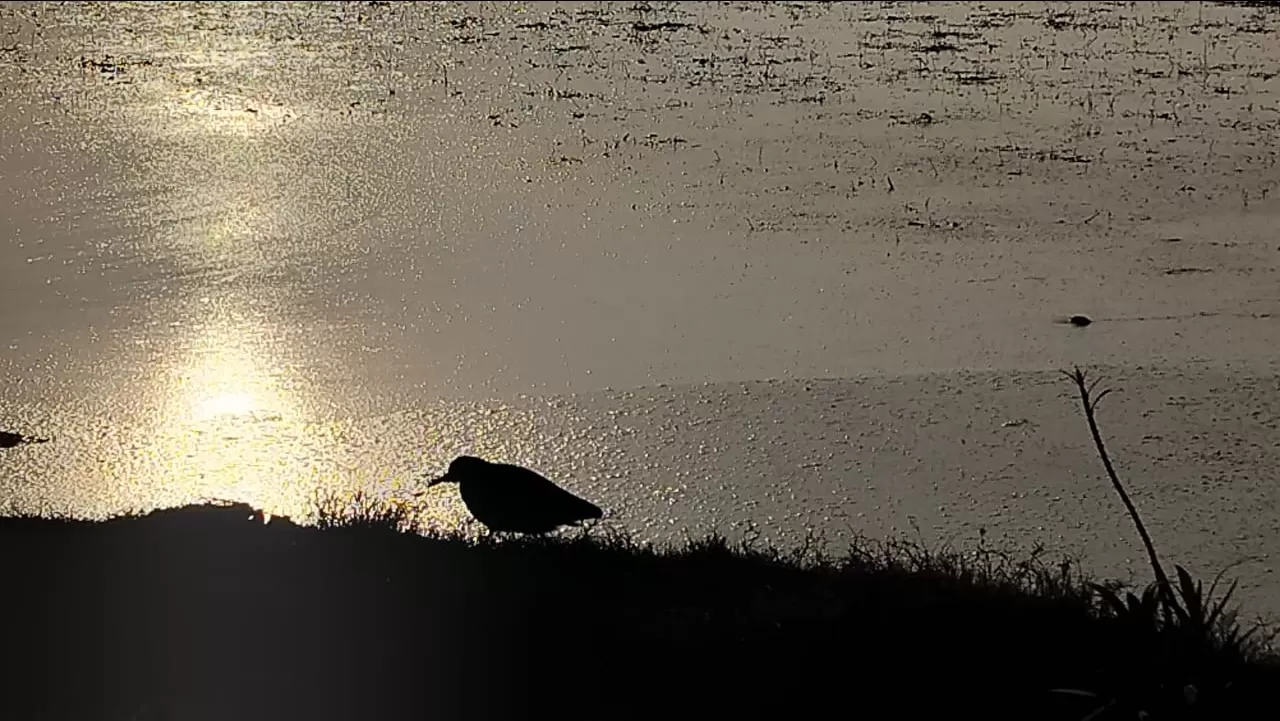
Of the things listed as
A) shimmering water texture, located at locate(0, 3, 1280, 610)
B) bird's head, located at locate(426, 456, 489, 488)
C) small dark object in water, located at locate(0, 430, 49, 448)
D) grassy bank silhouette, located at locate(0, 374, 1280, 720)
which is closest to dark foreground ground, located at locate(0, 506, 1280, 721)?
grassy bank silhouette, located at locate(0, 374, 1280, 720)

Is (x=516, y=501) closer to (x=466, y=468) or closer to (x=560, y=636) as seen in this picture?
(x=466, y=468)

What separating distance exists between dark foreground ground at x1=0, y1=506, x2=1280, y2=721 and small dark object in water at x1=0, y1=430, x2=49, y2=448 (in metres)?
1.58

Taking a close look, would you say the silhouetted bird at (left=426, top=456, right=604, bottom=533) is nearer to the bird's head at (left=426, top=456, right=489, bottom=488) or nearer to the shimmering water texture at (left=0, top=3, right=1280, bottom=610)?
the bird's head at (left=426, top=456, right=489, bottom=488)

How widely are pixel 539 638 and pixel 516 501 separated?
19.1 inches

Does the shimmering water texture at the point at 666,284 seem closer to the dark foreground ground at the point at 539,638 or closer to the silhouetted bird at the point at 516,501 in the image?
the silhouetted bird at the point at 516,501

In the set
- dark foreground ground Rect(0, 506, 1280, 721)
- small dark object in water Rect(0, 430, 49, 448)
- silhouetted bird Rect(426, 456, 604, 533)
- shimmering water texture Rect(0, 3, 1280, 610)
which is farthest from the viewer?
small dark object in water Rect(0, 430, 49, 448)

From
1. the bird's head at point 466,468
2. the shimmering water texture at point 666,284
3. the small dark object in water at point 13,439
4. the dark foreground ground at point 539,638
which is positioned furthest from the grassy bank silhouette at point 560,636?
the small dark object in water at point 13,439

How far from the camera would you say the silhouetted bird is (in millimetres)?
3482

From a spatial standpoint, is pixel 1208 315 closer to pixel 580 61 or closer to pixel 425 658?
pixel 425 658

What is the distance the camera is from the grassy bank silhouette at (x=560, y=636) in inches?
113

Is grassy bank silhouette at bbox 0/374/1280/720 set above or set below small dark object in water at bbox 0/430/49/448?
below

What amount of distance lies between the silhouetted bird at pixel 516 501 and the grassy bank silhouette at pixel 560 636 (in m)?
0.06

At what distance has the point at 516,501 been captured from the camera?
3.49 meters

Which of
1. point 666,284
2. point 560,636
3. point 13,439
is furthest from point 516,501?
point 666,284
